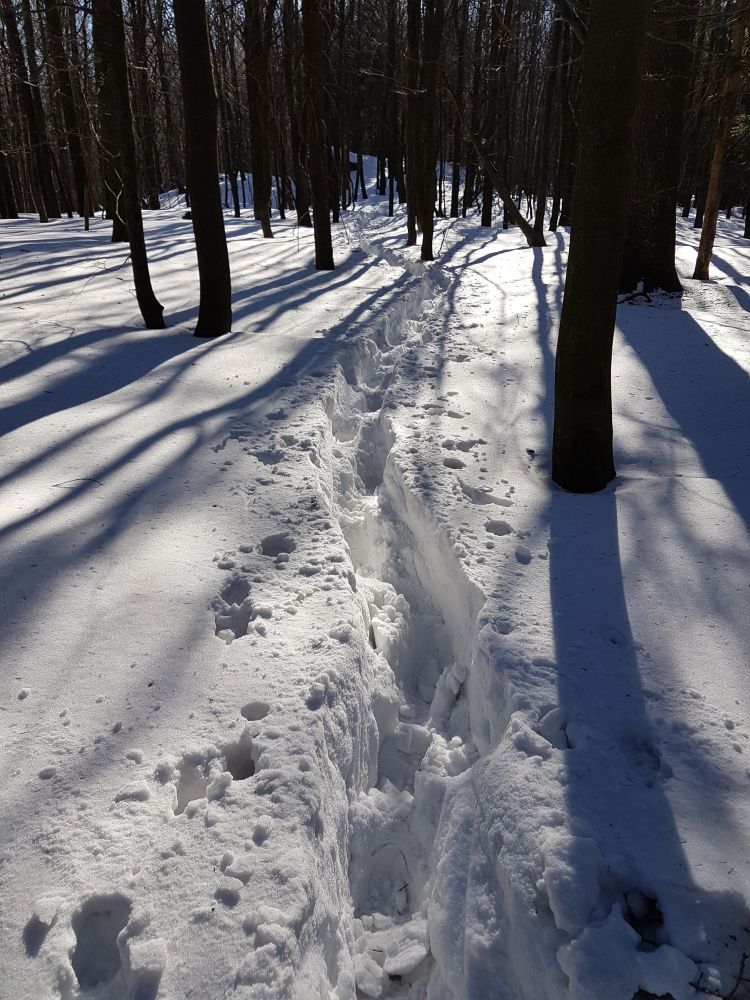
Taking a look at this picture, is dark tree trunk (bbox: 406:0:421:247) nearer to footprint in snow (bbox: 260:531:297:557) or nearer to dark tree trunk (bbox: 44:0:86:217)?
dark tree trunk (bbox: 44:0:86:217)

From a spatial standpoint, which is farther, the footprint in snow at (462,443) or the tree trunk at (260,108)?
the tree trunk at (260,108)

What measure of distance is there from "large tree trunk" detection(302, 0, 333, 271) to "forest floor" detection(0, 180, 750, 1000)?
22.0ft

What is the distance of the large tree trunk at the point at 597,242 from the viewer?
11.2ft

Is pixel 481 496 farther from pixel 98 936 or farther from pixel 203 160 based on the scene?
pixel 203 160

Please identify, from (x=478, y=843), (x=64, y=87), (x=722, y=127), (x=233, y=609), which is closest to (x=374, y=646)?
(x=233, y=609)

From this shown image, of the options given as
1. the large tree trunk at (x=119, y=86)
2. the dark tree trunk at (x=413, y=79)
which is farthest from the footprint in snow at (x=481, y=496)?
the dark tree trunk at (x=413, y=79)

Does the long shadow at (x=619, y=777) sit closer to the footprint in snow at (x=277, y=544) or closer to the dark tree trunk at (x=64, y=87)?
the footprint in snow at (x=277, y=544)

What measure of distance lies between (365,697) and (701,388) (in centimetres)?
479

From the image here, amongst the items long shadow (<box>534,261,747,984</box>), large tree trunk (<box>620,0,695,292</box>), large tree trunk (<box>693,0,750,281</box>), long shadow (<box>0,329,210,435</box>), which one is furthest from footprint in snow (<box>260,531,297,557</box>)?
large tree trunk (<box>693,0,750,281</box>)

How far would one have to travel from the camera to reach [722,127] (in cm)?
917

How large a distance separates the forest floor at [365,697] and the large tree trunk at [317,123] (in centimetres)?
669

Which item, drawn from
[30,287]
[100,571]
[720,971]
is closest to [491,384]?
[100,571]

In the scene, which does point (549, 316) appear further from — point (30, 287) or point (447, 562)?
point (30, 287)

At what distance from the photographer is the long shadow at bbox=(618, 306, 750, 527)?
4559mm
